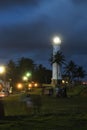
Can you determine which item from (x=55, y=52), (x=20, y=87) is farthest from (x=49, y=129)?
(x=55, y=52)

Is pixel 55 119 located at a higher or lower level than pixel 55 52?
lower

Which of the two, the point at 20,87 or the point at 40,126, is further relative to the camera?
the point at 20,87

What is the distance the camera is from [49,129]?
23.1 meters

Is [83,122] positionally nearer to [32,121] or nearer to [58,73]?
[32,121]

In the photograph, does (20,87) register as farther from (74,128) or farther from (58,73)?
(74,128)

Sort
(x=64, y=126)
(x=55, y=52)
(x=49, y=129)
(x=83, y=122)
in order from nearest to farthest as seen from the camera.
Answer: (x=49, y=129) < (x=64, y=126) < (x=83, y=122) < (x=55, y=52)

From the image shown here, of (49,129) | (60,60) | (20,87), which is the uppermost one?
(60,60)

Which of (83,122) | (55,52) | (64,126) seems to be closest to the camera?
(64,126)

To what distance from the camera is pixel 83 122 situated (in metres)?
26.7

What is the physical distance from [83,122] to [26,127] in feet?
13.3

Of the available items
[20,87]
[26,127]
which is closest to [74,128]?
[26,127]

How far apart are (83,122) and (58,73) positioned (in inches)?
6155

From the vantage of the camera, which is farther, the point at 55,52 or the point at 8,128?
the point at 55,52

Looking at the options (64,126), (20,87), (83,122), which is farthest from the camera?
(20,87)
